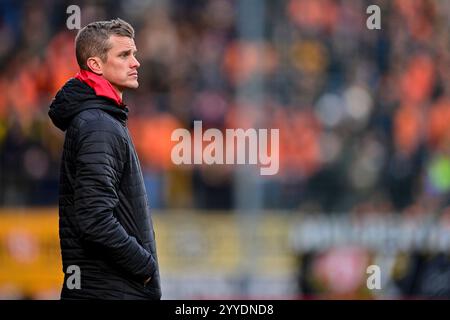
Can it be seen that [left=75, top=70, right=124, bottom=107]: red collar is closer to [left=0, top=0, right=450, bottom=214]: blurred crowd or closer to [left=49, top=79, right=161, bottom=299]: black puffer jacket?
[left=49, top=79, right=161, bottom=299]: black puffer jacket

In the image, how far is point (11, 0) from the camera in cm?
1260

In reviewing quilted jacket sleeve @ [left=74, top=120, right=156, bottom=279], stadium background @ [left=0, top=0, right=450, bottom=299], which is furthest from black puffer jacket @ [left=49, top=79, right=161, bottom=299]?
stadium background @ [left=0, top=0, right=450, bottom=299]

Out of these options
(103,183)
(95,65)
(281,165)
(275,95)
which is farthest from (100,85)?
(275,95)

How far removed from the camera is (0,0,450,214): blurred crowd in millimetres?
11320

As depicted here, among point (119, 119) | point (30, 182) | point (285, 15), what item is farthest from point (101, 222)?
point (285, 15)

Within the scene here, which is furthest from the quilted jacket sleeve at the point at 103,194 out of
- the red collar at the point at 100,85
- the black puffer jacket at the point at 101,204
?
the red collar at the point at 100,85

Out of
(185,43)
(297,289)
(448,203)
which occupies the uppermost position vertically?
(185,43)

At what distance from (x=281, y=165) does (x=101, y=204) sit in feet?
23.4

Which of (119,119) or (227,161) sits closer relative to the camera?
(119,119)

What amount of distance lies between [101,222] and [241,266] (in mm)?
6899

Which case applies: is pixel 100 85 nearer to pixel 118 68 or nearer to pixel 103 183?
pixel 118 68

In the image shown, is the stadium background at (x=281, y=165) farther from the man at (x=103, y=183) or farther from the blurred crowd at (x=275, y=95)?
the man at (x=103, y=183)

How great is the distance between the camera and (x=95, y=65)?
4449mm

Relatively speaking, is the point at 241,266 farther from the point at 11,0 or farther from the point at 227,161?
the point at 11,0
